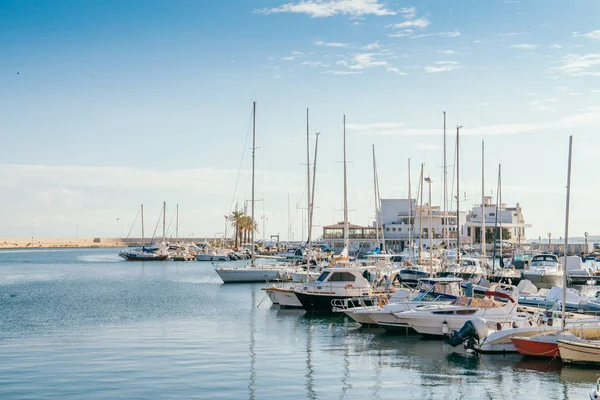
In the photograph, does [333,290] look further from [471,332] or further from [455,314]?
[471,332]

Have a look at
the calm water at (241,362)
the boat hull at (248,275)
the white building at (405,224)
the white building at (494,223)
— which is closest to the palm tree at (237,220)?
the white building at (405,224)

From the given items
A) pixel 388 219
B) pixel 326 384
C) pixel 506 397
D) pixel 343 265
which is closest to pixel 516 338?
pixel 506 397

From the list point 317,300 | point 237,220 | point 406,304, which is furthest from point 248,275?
point 237,220

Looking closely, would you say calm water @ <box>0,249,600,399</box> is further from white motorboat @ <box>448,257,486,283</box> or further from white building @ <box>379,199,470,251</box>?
white building @ <box>379,199,470,251</box>

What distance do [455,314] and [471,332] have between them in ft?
11.1

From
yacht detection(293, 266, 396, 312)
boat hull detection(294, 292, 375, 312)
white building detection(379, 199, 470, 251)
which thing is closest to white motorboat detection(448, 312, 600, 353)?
yacht detection(293, 266, 396, 312)

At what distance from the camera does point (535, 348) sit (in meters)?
27.3

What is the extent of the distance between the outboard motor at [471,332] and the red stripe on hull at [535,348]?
1542 mm

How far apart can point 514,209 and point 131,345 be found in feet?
359

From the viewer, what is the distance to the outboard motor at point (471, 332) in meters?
28.8

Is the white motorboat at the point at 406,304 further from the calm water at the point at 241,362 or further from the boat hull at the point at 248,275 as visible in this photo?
the boat hull at the point at 248,275

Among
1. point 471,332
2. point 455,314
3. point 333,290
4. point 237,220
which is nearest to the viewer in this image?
point 471,332

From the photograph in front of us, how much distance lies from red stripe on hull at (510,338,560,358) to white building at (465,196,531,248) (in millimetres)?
85450

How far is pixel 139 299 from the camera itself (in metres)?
54.7
